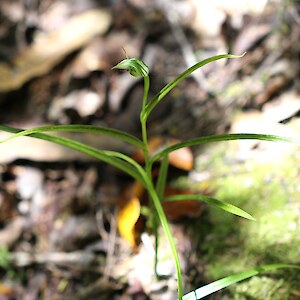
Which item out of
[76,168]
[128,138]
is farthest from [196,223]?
[76,168]

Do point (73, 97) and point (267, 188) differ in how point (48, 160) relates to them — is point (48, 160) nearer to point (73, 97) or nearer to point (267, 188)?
point (73, 97)

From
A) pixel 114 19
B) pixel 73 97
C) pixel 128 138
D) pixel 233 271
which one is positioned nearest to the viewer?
pixel 128 138

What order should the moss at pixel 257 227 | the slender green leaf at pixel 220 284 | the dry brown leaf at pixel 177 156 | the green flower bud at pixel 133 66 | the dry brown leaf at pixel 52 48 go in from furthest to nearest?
1. the dry brown leaf at pixel 52 48
2. the dry brown leaf at pixel 177 156
3. the moss at pixel 257 227
4. the slender green leaf at pixel 220 284
5. the green flower bud at pixel 133 66

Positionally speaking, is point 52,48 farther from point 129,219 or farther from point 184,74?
point 184,74

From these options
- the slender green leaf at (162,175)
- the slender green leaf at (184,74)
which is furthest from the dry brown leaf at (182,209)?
the slender green leaf at (184,74)

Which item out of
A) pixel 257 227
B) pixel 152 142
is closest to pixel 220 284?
pixel 257 227

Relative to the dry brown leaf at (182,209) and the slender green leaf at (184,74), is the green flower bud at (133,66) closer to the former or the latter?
the slender green leaf at (184,74)

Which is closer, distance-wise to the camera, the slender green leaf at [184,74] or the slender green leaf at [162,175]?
the slender green leaf at [184,74]
